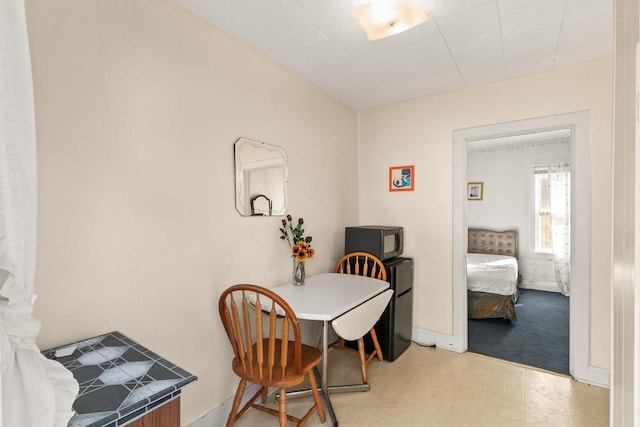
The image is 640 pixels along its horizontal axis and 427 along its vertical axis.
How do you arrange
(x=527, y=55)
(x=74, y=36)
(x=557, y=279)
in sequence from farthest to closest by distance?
(x=557, y=279) → (x=527, y=55) → (x=74, y=36)

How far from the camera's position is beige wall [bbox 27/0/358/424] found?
50.4 inches

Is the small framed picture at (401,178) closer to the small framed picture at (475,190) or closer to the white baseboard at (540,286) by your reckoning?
the small framed picture at (475,190)

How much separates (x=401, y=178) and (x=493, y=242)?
3.25 metres

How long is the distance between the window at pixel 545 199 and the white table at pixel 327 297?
4203mm

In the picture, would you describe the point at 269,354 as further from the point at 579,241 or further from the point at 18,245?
the point at 579,241

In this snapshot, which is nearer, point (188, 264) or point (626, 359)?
point (626, 359)

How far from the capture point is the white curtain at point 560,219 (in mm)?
4879

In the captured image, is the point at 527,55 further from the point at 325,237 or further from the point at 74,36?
the point at 74,36

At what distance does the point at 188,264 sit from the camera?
176cm

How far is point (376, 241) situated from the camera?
278cm

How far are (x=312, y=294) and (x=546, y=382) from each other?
6.39 ft

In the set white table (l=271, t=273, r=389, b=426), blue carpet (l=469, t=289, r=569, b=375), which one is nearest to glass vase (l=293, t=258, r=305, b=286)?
white table (l=271, t=273, r=389, b=426)

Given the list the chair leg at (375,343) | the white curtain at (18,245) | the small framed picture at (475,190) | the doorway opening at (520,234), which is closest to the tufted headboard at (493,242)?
the doorway opening at (520,234)

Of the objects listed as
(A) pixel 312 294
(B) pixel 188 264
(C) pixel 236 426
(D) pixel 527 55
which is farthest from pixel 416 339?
(D) pixel 527 55
